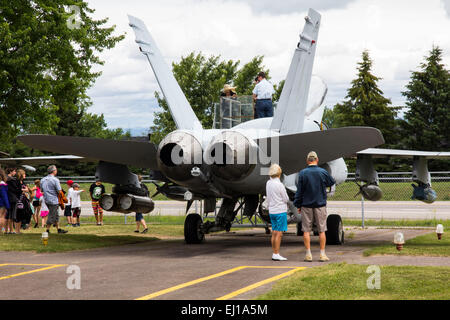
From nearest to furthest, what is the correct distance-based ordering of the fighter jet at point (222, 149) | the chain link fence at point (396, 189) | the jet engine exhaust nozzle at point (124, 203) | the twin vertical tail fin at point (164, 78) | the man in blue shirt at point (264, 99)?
1. the fighter jet at point (222, 149)
2. the twin vertical tail fin at point (164, 78)
3. the jet engine exhaust nozzle at point (124, 203)
4. the man in blue shirt at point (264, 99)
5. the chain link fence at point (396, 189)

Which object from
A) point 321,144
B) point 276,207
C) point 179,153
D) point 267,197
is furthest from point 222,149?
point 321,144

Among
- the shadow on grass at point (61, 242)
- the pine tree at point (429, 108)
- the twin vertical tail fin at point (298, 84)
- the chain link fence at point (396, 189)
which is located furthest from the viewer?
the pine tree at point (429, 108)

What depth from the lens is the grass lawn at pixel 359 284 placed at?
24.6 ft

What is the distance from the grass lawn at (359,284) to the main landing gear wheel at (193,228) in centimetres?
586

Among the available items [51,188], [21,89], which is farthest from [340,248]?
[21,89]

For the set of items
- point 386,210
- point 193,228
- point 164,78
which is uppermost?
point 164,78

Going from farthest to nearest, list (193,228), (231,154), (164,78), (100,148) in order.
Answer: (193,228) < (164,78) < (100,148) < (231,154)

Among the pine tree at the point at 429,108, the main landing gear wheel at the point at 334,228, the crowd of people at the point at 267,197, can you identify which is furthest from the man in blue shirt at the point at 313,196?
the pine tree at the point at 429,108

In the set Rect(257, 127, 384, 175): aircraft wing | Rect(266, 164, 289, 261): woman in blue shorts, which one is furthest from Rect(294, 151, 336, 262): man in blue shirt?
Rect(257, 127, 384, 175): aircraft wing

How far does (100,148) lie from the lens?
42.8 feet

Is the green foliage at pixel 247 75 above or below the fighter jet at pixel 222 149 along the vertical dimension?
above

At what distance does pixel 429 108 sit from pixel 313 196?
47.3 m

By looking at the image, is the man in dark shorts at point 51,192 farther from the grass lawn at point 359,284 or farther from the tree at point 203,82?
the tree at point 203,82

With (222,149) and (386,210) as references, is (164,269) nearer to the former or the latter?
(222,149)
